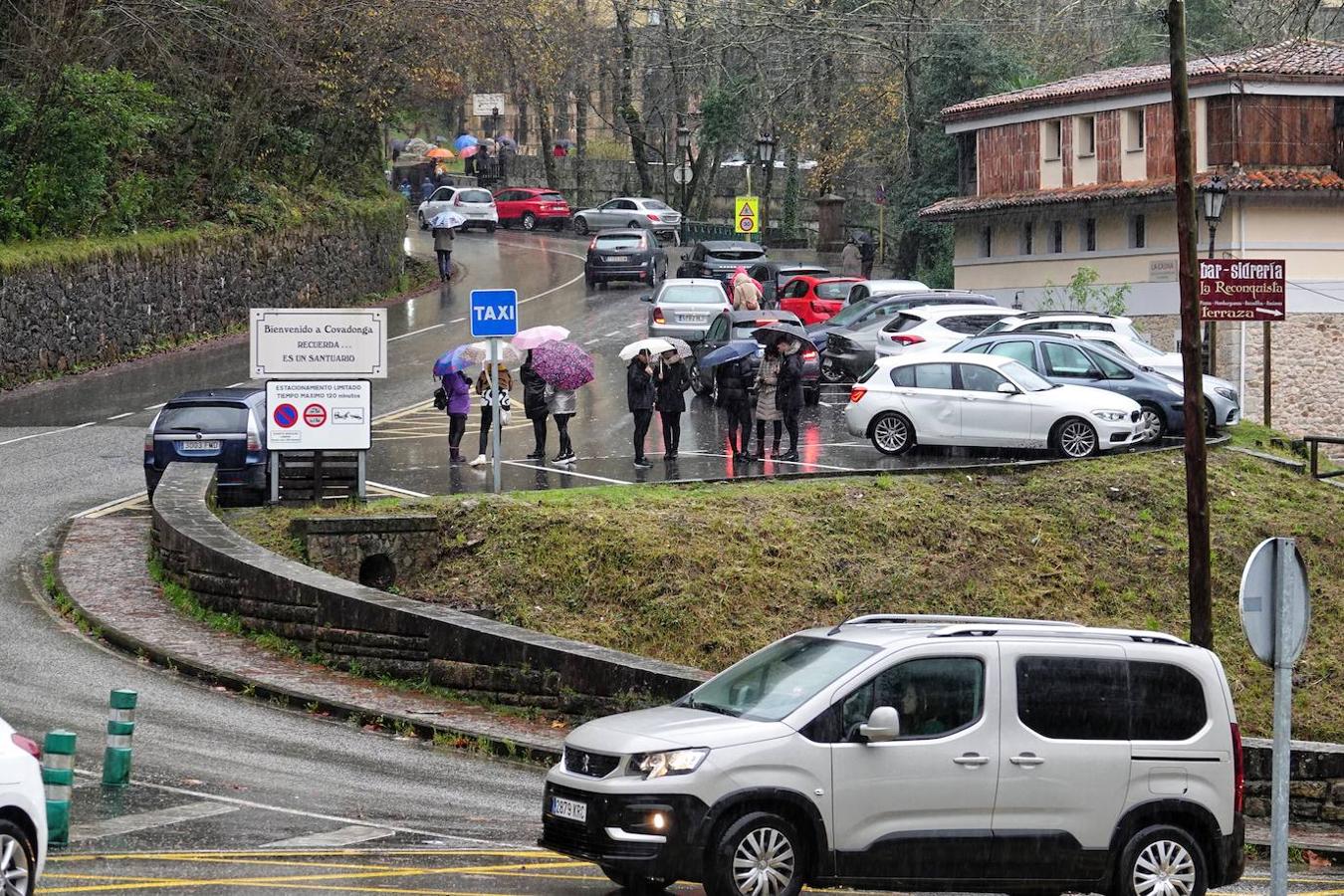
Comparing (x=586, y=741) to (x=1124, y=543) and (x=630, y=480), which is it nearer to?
(x=630, y=480)

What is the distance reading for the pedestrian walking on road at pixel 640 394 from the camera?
25.9 meters

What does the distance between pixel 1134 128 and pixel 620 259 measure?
14848 mm

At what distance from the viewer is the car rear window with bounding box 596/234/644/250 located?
55.0 m

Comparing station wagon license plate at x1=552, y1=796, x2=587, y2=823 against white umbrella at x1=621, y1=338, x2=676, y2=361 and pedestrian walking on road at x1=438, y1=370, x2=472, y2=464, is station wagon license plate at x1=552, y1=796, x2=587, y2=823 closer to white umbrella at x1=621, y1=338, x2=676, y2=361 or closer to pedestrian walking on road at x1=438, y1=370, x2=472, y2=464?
white umbrella at x1=621, y1=338, x2=676, y2=361

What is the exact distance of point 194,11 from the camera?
42.3 meters

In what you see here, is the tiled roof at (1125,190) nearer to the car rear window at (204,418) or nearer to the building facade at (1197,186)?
the building facade at (1197,186)

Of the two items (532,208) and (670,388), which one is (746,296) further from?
(532,208)

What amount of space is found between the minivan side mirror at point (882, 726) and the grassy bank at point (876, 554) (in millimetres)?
11030

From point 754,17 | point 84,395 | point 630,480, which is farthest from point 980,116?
point 630,480

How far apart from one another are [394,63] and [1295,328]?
77.4ft

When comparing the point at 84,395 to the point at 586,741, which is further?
the point at 84,395

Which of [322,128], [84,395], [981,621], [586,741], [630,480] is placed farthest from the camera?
[322,128]

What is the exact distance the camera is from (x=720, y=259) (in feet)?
175

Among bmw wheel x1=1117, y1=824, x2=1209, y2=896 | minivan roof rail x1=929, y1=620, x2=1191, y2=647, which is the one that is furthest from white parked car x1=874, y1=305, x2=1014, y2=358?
bmw wheel x1=1117, y1=824, x2=1209, y2=896
